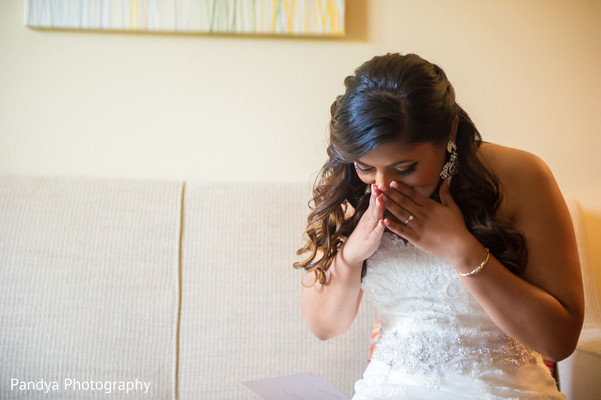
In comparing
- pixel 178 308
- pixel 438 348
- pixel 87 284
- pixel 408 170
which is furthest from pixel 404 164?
pixel 87 284

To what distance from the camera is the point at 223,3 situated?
2158 millimetres

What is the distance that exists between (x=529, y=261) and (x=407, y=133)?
416 millimetres

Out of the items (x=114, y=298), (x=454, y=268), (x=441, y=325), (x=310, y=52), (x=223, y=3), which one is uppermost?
(x=223, y=3)

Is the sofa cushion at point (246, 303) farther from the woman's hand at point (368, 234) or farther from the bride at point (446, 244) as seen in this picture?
the woman's hand at point (368, 234)

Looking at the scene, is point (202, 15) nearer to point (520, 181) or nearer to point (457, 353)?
point (520, 181)

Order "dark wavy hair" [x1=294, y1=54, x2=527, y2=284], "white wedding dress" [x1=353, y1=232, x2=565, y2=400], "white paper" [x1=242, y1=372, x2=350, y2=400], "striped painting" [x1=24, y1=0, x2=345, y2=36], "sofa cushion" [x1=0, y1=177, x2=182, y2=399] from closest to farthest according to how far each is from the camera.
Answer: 1. "dark wavy hair" [x1=294, y1=54, x2=527, y2=284]
2. "white wedding dress" [x1=353, y1=232, x2=565, y2=400]
3. "white paper" [x1=242, y1=372, x2=350, y2=400]
4. "sofa cushion" [x1=0, y1=177, x2=182, y2=399]
5. "striped painting" [x1=24, y1=0, x2=345, y2=36]

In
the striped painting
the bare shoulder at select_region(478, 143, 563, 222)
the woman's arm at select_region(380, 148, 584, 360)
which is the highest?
the striped painting

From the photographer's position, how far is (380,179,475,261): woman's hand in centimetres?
126

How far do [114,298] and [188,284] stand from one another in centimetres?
24

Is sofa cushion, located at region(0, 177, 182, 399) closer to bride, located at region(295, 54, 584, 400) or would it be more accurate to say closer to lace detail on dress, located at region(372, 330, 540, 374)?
bride, located at region(295, 54, 584, 400)

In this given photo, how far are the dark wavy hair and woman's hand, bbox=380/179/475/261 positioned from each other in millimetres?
90

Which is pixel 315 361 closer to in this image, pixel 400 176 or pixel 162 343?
pixel 162 343

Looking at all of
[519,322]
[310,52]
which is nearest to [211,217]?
[310,52]

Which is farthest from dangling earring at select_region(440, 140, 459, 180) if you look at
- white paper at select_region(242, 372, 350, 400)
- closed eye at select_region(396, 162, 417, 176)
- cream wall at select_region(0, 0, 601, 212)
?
cream wall at select_region(0, 0, 601, 212)
